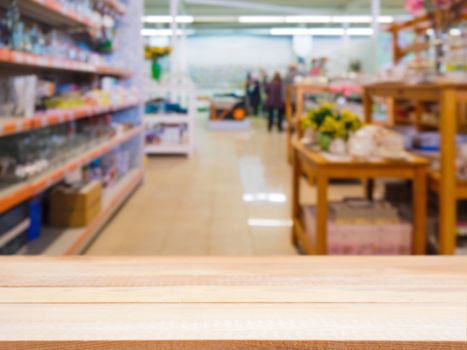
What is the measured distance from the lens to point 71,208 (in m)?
3.90

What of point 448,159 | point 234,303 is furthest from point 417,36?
point 234,303

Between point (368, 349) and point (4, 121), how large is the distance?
231cm

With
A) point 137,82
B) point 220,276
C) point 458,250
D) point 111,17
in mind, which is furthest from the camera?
point 137,82

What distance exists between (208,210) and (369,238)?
7.09ft

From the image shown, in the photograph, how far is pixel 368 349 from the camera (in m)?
0.93

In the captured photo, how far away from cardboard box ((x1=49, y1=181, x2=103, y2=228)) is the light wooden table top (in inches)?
100

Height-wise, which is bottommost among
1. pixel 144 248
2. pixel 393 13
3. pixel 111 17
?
pixel 144 248

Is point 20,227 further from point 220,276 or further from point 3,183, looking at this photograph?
point 220,276

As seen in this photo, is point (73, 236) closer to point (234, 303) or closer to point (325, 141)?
point (325, 141)

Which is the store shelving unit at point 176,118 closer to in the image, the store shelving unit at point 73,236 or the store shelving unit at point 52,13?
the store shelving unit at point 73,236

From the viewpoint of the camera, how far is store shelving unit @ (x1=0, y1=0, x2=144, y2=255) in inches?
116

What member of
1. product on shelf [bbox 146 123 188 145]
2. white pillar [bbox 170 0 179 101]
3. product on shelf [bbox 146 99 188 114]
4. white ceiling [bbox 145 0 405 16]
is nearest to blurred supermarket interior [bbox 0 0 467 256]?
product on shelf [bbox 146 123 188 145]

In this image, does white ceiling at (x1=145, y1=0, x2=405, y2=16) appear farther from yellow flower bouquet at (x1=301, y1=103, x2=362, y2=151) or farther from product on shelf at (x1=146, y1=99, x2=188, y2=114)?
yellow flower bouquet at (x1=301, y1=103, x2=362, y2=151)

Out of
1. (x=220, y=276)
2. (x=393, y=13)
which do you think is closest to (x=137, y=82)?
(x=220, y=276)
